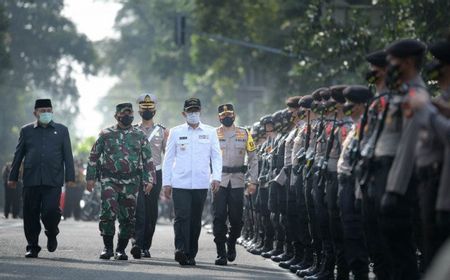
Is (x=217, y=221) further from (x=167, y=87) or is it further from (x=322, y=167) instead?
(x=167, y=87)

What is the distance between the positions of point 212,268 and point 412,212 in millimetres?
6447

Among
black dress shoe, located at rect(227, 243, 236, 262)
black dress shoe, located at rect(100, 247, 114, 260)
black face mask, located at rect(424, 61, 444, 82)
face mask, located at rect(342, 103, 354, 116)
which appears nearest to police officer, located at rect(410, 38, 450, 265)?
black face mask, located at rect(424, 61, 444, 82)

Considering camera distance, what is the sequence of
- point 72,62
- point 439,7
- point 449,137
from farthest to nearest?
point 72,62
point 439,7
point 449,137

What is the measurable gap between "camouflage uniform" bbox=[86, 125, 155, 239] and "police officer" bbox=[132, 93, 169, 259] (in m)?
0.67

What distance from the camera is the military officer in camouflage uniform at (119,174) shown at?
18.8m

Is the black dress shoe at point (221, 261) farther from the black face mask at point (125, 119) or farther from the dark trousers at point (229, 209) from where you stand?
the black face mask at point (125, 119)

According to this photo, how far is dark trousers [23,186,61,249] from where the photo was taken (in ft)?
61.1

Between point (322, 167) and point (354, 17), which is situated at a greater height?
point (354, 17)

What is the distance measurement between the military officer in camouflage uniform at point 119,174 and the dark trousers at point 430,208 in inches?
356

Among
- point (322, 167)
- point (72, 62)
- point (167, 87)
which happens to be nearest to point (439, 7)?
point (322, 167)

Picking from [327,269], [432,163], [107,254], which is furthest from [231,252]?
[432,163]

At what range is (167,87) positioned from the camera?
102 meters

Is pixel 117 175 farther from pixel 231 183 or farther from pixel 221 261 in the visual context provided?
pixel 221 261

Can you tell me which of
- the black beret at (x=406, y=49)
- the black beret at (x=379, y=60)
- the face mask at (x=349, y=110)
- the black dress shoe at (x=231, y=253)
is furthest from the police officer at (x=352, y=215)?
the black dress shoe at (x=231, y=253)
